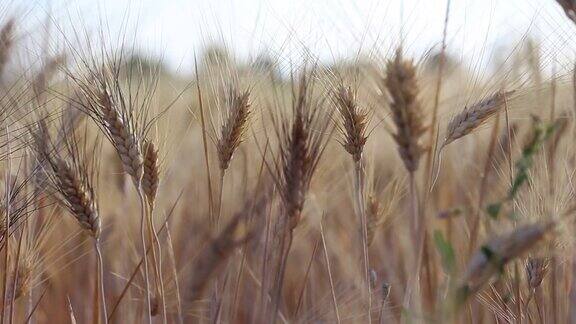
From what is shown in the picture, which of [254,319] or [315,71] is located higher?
[315,71]

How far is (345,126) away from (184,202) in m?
1.38

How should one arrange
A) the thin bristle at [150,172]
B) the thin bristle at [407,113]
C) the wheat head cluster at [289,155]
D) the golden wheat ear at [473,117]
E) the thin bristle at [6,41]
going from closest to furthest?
the thin bristle at [407,113] → the wheat head cluster at [289,155] → the golden wheat ear at [473,117] → the thin bristle at [150,172] → the thin bristle at [6,41]

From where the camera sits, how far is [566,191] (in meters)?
1.57

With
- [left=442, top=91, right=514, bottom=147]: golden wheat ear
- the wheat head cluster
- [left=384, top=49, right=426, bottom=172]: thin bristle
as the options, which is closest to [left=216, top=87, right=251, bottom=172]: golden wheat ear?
the wheat head cluster

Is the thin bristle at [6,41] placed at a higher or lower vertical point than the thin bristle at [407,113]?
higher

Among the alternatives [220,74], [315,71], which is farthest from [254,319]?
[315,71]

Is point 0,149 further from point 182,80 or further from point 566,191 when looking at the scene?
point 566,191

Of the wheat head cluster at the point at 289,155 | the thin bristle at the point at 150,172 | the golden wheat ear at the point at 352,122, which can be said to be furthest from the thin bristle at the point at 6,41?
the golden wheat ear at the point at 352,122

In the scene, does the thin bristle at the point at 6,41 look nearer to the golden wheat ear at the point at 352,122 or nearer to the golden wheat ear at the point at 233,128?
the golden wheat ear at the point at 233,128

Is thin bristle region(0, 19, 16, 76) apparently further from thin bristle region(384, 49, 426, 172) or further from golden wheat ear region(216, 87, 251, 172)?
thin bristle region(384, 49, 426, 172)

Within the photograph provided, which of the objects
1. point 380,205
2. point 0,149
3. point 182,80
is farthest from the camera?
point 182,80

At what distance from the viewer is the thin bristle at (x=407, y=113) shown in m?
1.12

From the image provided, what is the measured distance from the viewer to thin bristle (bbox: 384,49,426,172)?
3.67 feet

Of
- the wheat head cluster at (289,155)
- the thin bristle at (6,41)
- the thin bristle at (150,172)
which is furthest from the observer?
the thin bristle at (6,41)
